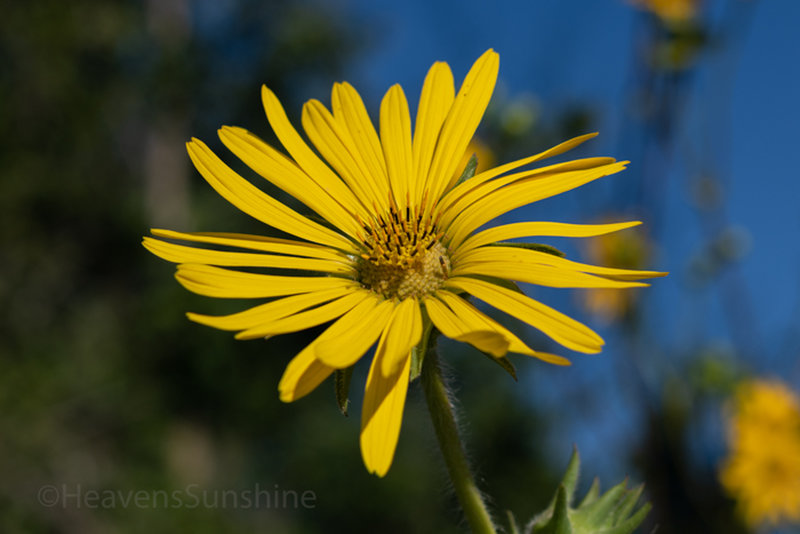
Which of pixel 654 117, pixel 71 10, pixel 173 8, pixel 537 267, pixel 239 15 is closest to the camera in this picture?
pixel 537 267

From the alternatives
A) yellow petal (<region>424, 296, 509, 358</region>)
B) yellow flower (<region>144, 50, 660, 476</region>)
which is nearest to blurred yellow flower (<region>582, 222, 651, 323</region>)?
yellow flower (<region>144, 50, 660, 476</region>)

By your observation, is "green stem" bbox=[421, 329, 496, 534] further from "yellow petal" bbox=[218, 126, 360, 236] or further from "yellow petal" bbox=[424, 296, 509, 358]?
"yellow petal" bbox=[218, 126, 360, 236]

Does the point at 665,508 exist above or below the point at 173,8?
below

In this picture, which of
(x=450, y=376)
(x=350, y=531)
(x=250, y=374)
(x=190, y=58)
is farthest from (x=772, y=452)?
(x=190, y=58)

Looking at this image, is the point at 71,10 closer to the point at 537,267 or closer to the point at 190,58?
the point at 190,58

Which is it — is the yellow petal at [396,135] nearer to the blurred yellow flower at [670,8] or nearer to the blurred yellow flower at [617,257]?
the blurred yellow flower at [617,257]

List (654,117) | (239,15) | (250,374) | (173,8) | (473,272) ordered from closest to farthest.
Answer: (473,272) < (654,117) < (250,374) < (173,8) < (239,15)

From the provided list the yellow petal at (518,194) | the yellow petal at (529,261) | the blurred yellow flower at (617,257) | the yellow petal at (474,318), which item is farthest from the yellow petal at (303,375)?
the blurred yellow flower at (617,257)
